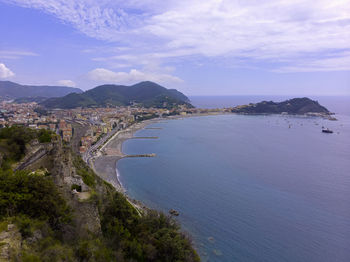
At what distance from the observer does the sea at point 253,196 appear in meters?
11.0

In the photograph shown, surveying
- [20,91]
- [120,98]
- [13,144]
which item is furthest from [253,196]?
[20,91]

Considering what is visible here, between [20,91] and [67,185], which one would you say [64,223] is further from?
[20,91]

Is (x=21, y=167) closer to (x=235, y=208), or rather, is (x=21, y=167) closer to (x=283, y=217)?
(x=235, y=208)

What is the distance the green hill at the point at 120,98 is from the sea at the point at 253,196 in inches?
2382

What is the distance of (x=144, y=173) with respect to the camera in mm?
21141

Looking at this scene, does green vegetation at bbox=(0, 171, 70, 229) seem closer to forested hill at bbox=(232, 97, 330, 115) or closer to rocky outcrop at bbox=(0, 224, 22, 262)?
rocky outcrop at bbox=(0, 224, 22, 262)

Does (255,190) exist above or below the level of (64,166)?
below

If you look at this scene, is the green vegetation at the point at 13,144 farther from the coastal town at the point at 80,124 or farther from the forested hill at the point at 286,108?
the forested hill at the point at 286,108

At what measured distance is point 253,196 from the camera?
16.1 m

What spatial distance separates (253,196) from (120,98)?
95563mm

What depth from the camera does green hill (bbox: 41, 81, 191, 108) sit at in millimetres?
85750

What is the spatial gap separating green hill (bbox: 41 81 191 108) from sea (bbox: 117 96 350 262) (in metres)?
60.5

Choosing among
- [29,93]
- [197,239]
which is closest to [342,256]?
[197,239]

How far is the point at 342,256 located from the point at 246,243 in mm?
4086
